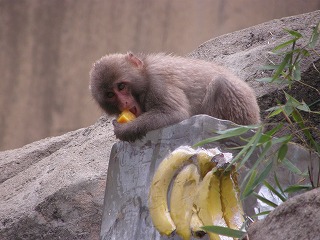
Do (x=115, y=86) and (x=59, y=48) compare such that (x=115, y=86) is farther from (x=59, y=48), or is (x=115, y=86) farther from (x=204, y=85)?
(x=59, y=48)

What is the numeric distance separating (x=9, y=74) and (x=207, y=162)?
6.96 m

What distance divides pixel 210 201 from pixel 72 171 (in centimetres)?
256

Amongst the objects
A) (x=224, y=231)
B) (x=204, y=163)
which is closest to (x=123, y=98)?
(x=204, y=163)

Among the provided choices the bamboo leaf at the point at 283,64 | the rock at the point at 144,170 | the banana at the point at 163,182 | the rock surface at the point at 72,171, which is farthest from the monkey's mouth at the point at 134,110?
the bamboo leaf at the point at 283,64

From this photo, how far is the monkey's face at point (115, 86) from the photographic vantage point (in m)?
6.16

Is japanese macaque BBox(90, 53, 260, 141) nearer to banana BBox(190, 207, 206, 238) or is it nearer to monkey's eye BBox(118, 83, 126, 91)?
monkey's eye BBox(118, 83, 126, 91)

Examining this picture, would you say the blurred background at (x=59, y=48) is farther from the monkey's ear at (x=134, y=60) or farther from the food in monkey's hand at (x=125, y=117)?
the food in monkey's hand at (x=125, y=117)

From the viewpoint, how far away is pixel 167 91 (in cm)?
609

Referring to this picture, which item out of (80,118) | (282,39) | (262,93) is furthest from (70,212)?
(80,118)

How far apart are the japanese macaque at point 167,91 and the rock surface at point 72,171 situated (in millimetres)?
792

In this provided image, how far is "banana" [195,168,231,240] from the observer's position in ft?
14.9

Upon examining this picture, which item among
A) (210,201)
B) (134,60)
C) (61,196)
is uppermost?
(134,60)

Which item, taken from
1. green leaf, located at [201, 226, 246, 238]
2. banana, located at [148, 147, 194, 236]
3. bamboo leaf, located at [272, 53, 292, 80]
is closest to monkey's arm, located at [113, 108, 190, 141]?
banana, located at [148, 147, 194, 236]

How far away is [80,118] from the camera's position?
11.3m
